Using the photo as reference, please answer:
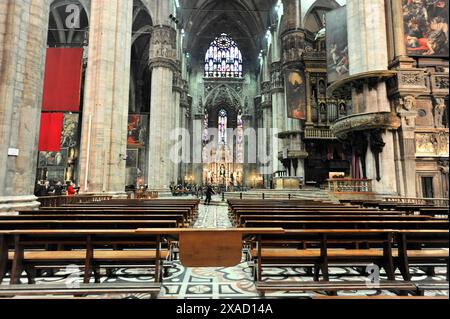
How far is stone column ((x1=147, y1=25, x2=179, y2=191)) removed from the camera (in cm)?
1894

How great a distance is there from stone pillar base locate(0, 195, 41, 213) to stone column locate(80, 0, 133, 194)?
452 centimetres

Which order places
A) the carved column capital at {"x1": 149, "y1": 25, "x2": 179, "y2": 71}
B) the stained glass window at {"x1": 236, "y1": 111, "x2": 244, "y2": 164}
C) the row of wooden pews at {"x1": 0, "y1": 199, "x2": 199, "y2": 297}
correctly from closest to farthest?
1. the row of wooden pews at {"x1": 0, "y1": 199, "x2": 199, "y2": 297}
2. the carved column capital at {"x1": 149, "y1": 25, "x2": 179, "y2": 71}
3. the stained glass window at {"x1": 236, "y1": 111, "x2": 244, "y2": 164}

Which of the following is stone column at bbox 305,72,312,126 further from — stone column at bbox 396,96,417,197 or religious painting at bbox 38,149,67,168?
religious painting at bbox 38,149,67,168

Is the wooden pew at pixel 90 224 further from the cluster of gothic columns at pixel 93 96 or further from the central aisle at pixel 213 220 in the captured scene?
the central aisle at pixel 213 220

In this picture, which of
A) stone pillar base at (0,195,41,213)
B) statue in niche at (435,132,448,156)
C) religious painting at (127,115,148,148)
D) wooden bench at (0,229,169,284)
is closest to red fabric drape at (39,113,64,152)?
religious painting at (127,115,148,148)

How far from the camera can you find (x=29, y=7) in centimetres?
636

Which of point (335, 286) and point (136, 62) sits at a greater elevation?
point (136, 62)

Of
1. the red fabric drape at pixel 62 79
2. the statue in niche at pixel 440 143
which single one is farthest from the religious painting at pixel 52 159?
the statue in niche at pixel 440 143

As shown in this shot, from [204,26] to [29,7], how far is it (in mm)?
35970

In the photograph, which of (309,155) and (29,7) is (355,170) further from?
(29,7)

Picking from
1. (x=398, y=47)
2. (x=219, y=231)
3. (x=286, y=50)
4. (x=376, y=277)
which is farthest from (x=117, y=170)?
(x=286, y=50)
